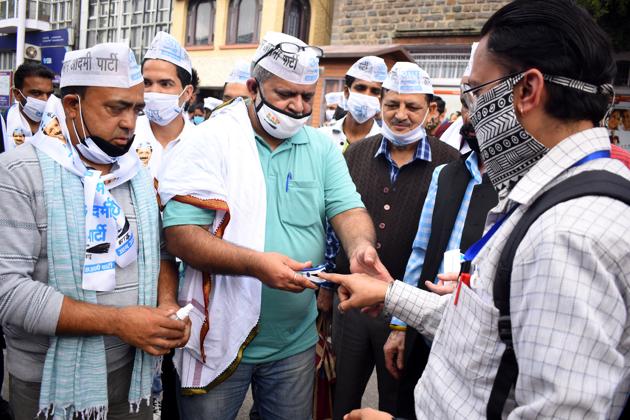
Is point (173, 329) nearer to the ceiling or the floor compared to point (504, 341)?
nearer to the floor

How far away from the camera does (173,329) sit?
2.00 m

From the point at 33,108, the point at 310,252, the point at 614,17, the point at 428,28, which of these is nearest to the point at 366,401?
the point at 310,252

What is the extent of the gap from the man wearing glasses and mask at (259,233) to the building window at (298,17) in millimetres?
16887

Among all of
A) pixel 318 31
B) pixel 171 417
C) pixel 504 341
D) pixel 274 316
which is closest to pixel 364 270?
pixel 274 316

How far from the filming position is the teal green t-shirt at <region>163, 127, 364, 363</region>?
91.4 inches

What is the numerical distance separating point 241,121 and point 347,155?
4.72 feet

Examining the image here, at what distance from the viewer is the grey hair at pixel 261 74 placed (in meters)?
2.43

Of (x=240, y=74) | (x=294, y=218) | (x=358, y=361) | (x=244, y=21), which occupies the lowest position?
(x=358, y=361)

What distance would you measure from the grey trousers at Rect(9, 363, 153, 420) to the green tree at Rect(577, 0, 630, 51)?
8.37 metres

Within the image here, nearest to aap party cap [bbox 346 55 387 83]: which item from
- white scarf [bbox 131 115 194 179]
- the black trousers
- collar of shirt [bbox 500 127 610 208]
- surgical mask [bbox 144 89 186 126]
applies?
surgical mask [bbox 144 89 186 126]

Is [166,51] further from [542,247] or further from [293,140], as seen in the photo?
[542,247]

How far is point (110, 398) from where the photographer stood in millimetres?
2088

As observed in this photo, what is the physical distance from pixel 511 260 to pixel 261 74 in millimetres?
1610

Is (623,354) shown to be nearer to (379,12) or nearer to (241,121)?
(241,121)
